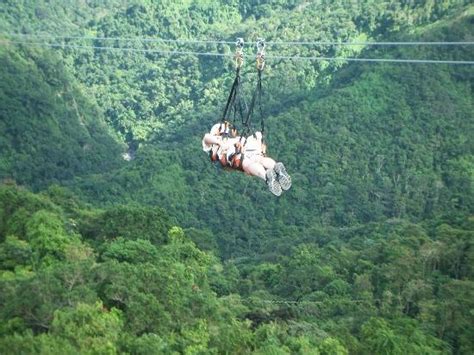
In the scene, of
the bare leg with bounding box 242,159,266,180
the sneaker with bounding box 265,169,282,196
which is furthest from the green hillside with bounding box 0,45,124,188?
the sneaker with bounding box 265,169,282,196

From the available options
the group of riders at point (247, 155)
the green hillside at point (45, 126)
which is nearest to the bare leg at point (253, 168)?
the group of riders at point (247, 155)

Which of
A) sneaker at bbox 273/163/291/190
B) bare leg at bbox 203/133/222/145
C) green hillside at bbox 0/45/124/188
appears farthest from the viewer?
green hillside at bbox 0/45/124/188

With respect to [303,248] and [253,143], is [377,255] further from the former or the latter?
[253,143]

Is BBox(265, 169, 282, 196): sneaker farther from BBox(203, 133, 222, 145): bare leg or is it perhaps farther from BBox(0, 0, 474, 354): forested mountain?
BBox(0, 0, 474, 354): forested mountain

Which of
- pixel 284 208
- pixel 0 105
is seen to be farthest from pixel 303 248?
pixel 0 105

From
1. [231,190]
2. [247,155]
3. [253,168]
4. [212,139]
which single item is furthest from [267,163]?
[231,190]

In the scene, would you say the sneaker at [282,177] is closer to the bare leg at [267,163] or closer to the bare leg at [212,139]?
the bare leg at [267,163]
